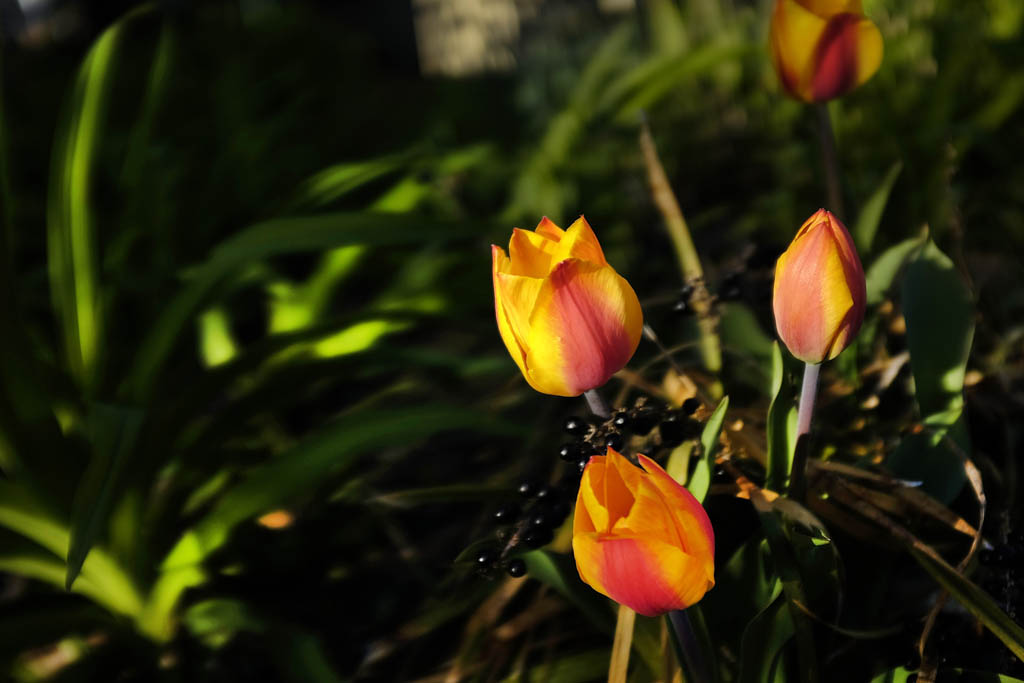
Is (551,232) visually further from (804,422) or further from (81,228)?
(81,228)

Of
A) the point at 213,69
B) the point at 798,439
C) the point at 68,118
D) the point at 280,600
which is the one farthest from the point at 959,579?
the point at 213,69

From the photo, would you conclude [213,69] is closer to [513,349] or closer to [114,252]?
[114,252]

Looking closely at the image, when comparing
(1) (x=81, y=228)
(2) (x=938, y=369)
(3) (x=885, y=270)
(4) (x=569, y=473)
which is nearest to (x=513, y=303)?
(4) (x=569, y=473)

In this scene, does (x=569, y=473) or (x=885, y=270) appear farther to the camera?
(x=885, y=270)

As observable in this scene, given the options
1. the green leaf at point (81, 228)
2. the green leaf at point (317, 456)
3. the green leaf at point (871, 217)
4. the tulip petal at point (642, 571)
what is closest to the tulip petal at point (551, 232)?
the tulip petal at point (642, 571)

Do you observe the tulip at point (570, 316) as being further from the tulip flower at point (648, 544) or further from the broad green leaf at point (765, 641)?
the broad green leaf at point (765, 641)
